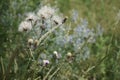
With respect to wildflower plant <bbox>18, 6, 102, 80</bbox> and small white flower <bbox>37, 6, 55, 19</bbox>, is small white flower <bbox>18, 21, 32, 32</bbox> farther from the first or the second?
small white flower <bbox>37, 6, 55, 19</bbox>

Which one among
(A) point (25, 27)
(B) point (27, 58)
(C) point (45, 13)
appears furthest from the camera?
(B) point (27, 58)

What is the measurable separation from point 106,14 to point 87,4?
0.25m

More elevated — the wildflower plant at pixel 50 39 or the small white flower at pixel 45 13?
the small white flower at pixel 45 13

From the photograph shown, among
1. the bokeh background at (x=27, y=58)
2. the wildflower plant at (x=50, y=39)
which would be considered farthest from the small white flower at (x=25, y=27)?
the bokeh background at (x=27, y=58)

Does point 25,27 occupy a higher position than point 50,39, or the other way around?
point 25,27

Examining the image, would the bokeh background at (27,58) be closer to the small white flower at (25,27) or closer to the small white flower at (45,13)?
the small white flower at (25,27)

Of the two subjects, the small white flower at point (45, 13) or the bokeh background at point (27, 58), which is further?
the bokeh background at point (27, 58)

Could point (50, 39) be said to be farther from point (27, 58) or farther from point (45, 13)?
point (45, 13)

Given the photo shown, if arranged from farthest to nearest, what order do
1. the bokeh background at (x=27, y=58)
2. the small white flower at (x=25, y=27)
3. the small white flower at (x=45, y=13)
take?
the bokeh background at (x=27, y=58), the small white flower at (x=45, y=13), the small white flower at (x=25, y=27)

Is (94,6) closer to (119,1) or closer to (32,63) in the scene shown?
(119,1)

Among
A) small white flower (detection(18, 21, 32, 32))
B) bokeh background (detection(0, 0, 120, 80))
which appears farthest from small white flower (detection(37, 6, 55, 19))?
bokeh background (detection(0, 0, 120, 80))

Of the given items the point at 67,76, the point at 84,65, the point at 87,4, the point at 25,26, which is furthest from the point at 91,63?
the point at 87,4

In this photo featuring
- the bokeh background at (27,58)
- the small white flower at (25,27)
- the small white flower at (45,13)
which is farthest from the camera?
the bokeh background at (27,58)

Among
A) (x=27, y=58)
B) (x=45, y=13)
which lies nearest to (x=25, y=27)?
(x=45, y=13)
